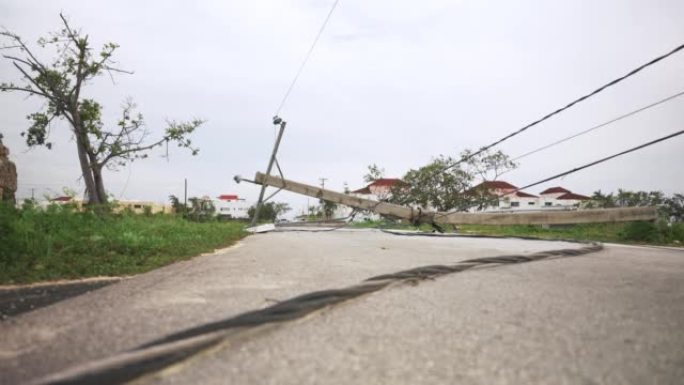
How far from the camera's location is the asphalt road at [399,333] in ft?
4.10

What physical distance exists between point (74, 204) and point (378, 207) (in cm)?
750

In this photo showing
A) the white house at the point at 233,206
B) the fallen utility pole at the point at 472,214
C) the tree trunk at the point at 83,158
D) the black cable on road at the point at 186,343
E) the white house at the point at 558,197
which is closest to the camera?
the black cable on road at the point at 186,343

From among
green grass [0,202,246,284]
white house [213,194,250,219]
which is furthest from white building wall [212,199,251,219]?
green grass [0,202,246,284]

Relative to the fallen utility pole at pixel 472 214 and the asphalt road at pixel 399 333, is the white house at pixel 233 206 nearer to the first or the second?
the fallen utility pole at pixel 472 214

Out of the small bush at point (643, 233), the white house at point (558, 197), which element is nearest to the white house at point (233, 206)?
the white house at point (558, 197)

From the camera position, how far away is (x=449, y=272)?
315 centimetres

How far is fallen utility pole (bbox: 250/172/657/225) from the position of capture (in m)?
7.92

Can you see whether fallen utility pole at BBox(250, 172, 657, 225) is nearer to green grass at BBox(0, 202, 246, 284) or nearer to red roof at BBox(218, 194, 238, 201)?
green grass at BBox(0, 202, 246, 284)

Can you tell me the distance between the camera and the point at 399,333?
166 centimetres

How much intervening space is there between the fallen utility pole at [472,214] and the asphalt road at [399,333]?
17.7ft

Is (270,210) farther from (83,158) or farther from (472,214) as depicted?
(472,214)

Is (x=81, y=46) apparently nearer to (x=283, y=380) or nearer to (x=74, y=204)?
(x=74, y=204)

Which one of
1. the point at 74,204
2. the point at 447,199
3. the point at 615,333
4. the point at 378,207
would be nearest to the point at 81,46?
the point at 74,204

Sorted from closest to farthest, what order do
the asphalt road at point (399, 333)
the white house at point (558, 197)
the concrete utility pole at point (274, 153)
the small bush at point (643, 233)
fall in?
1. the asphalt road at point (399, 333)
2. the small bush at point (643, 233)
3. the concrete utility pole at point (274, 153)
4. the white house at point (558, 197)
